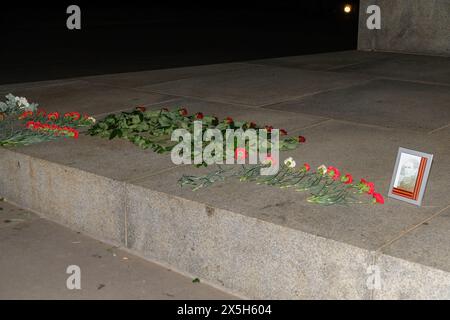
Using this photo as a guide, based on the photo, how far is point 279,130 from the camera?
5.11 meters

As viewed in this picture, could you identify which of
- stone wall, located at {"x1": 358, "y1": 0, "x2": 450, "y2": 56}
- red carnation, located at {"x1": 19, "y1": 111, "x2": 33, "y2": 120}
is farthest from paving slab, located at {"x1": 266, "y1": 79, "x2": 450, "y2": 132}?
stone wall, located at {"x1": 358, "y1": 0, "x2": 450, "y2": 56}

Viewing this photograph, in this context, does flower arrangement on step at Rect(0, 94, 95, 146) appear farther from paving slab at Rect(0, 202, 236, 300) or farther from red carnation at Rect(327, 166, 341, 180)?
red carnation at Rect(327, 166, 341, 180)

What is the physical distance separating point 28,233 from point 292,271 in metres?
1.93

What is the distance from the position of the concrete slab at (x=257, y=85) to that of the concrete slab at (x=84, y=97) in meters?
0.35

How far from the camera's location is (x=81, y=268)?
13.0 feet

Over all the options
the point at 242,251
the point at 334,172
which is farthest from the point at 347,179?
the point at 242,251

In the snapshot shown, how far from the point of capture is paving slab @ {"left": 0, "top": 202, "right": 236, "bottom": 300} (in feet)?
12.0

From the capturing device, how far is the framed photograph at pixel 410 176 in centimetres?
355

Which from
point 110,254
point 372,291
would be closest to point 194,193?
point 110,254

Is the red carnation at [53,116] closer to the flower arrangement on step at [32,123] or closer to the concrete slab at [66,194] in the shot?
the flower arrangement on step at [32,123]

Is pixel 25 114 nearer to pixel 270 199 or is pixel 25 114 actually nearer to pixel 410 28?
pixel 270 199

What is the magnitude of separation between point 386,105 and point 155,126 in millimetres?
2228

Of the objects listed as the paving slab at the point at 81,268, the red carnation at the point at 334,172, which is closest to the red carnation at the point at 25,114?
the paving slab at the point at 81,268

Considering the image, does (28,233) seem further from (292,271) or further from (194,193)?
(292,271)
